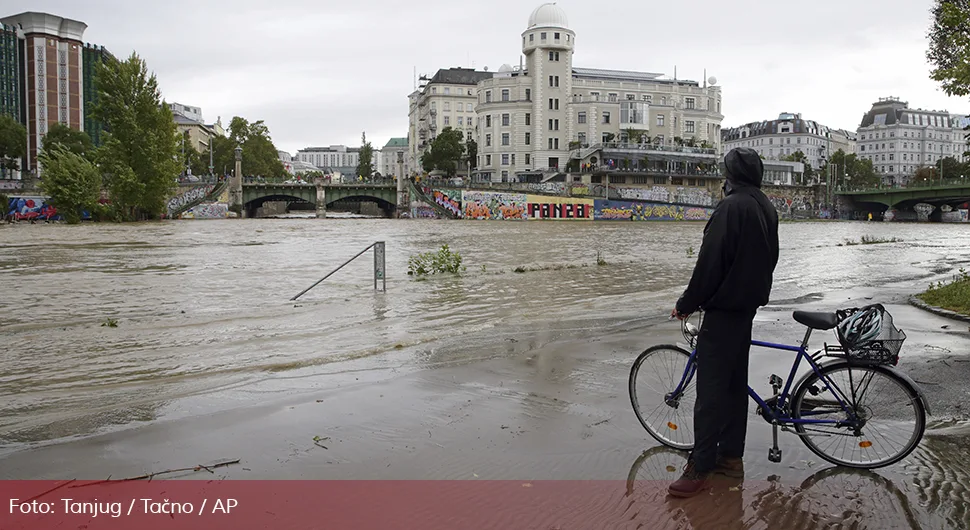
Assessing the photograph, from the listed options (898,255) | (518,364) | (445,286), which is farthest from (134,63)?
(518,364)

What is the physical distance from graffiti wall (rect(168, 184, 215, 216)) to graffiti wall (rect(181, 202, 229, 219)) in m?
1.14

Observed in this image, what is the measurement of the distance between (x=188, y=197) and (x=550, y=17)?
177ft

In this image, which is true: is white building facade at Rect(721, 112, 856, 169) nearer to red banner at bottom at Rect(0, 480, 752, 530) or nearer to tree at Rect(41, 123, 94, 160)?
tree at Rect(41, 123, 94, 160)

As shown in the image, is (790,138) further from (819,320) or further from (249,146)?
Result: (819,320)

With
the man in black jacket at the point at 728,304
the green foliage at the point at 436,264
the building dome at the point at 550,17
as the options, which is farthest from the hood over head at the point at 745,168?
the building dome at the point at 550,17

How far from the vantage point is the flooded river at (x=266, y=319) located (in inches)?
281

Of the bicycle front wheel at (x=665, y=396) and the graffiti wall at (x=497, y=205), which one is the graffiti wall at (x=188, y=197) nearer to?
the graffiti wall at (x=497, y=205)

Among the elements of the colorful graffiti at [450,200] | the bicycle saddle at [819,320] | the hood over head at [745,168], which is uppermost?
the colorful graffiti at [450,200]

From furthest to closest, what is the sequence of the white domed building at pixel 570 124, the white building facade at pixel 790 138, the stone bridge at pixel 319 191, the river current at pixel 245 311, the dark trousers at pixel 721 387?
the white building facade at pixel 790 138 → the white domed building at pixel 570 124 → the stone bridge at pixel 319 191 → the river current at pixel 245 311 → the dark trousers at pixel 721 387

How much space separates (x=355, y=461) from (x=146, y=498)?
1.32 meters

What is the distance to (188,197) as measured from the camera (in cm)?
8612

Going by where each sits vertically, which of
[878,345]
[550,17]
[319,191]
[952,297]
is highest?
[550,17]

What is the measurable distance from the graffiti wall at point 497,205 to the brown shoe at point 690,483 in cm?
8392

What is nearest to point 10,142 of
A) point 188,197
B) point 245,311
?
point 188,197
